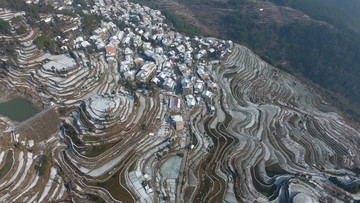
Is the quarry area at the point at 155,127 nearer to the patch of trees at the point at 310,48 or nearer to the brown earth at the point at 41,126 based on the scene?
the brown earth at the point at 41,126

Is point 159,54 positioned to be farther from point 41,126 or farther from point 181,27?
point 41,126

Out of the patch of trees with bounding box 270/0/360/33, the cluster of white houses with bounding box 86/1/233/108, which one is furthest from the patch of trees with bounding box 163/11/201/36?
the patch of trees with bounding box 270/0/360/33

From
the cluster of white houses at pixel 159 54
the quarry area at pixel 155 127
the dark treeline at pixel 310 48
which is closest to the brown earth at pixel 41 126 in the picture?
the quarry area at pixel 155 127

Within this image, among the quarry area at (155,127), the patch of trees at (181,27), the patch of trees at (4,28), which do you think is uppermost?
the patch of trees at (4,28)

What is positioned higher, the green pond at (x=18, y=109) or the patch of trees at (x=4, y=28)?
the patch of trees at (x=4, y=28)

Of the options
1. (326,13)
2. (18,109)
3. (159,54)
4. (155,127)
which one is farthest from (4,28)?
(326,13)

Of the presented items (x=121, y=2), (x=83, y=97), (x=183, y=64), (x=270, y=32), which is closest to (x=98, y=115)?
(x=83, y=97)

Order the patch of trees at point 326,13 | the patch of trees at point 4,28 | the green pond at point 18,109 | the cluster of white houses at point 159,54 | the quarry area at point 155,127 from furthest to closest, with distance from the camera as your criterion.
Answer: the patch of trees at point 326,13 → the patch of trees at point 4,28 → the cluster of white houses at point 159,54 → the green pond at point 18,109 → the quarry area at point 155,127
